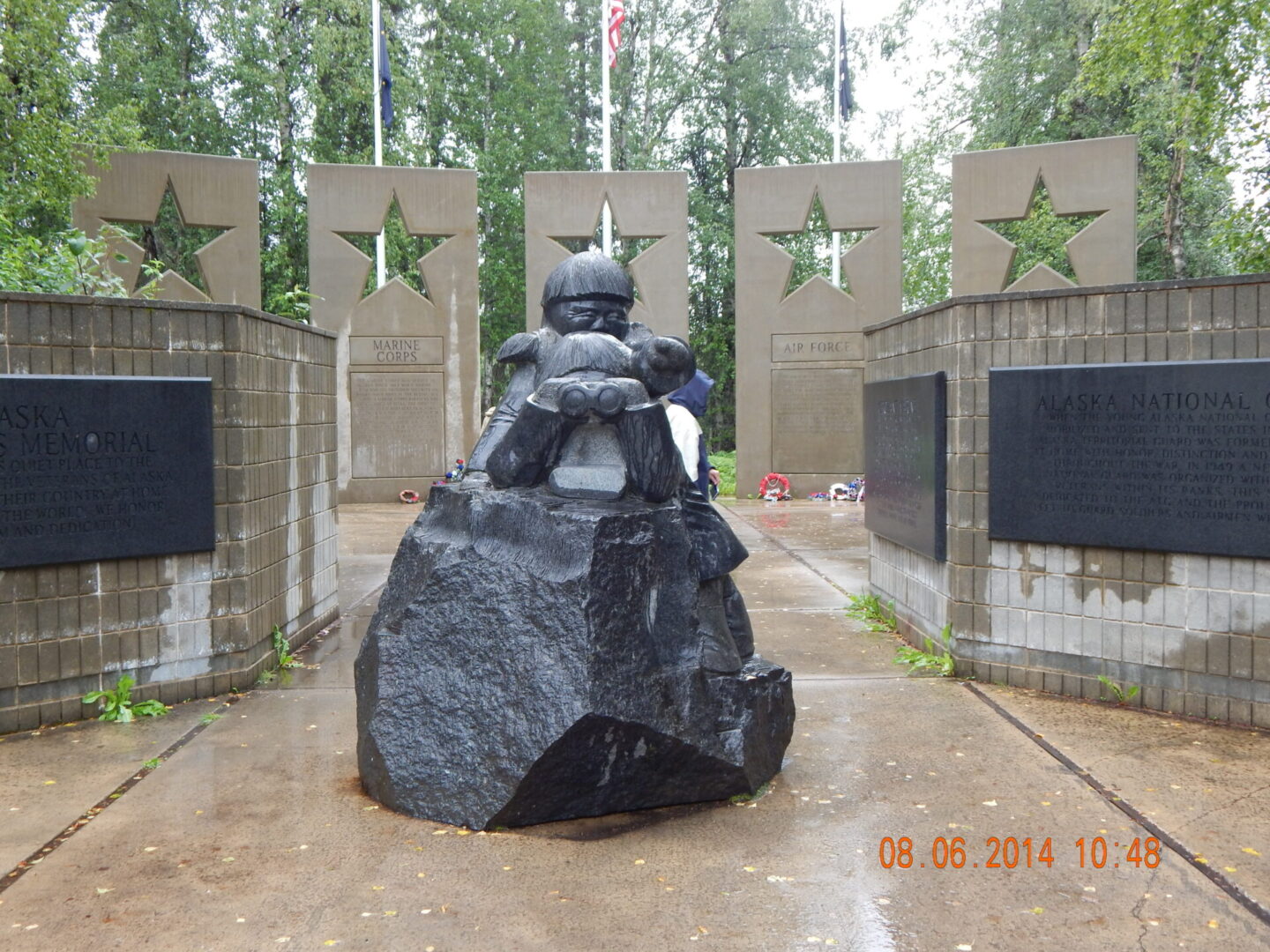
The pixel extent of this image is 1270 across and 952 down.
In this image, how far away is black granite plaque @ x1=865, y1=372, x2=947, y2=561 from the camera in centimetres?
565

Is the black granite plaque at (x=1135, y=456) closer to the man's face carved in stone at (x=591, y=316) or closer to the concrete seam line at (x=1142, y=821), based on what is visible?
the concrete seam line at (x=1142, y=821)

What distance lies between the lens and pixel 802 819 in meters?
3.56

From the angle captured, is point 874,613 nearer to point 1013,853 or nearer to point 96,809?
point 1013,853

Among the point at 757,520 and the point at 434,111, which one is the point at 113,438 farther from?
the point at 434,111

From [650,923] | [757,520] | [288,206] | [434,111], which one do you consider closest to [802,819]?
[650,923]

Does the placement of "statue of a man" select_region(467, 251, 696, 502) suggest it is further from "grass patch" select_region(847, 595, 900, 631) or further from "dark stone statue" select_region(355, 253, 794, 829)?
"grass patch" select_region(847, 595, 900, 631)

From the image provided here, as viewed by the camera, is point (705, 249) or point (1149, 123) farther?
point (705, 249)

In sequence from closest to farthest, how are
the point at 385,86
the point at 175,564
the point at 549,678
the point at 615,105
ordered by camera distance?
the point at 549,678 < the point at 175,564 < the point at 385,86 < the point at 615,105

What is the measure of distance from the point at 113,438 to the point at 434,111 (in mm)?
25061

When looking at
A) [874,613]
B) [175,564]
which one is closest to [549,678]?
[175,564]

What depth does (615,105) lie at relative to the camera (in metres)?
30.2

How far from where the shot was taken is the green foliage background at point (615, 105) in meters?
13.4

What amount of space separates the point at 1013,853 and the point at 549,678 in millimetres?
1540

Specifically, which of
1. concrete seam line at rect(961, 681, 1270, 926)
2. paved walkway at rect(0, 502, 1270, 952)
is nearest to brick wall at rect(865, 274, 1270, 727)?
paved walkway at rect(0, 502, 1270, 952)
